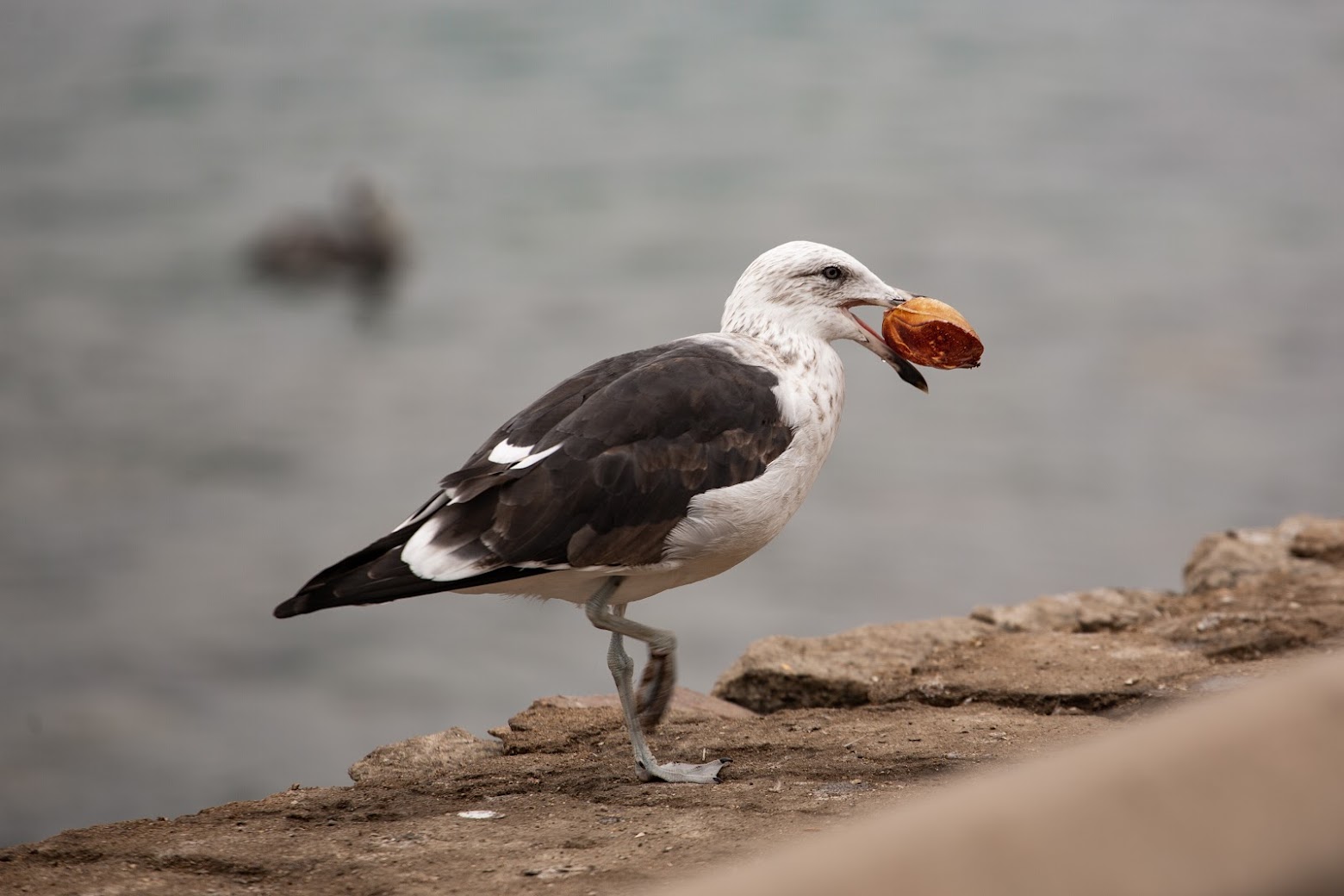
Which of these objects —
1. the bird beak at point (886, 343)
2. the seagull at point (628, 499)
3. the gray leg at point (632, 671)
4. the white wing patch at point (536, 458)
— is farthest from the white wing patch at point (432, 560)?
the bird beak at point (886, 343)

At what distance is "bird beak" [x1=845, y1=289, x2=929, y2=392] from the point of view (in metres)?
5.53

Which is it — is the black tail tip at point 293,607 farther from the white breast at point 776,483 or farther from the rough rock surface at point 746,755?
the white breast at point 776,483

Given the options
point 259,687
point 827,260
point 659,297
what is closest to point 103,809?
point 259,687

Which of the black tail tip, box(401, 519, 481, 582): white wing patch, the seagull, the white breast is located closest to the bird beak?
the white breast

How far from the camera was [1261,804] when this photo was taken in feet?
3.70

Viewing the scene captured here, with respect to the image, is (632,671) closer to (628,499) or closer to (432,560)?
(628,499)

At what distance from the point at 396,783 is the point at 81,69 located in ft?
83.6

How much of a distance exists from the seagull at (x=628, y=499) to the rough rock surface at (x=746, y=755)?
15.1 inches

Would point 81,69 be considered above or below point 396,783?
above

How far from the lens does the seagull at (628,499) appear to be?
452 centimetres

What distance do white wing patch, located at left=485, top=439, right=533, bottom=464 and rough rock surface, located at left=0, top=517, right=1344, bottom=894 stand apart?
1.00 m

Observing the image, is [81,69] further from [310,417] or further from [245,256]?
[310,417]

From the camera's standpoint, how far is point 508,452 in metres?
4.78

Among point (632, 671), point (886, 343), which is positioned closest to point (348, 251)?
point (886, 343)
